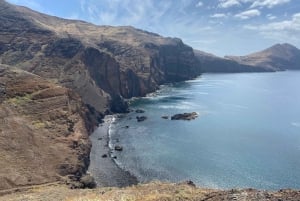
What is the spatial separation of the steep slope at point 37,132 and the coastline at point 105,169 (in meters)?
2.88

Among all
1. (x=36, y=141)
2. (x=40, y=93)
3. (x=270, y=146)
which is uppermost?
(x=40, y=93)

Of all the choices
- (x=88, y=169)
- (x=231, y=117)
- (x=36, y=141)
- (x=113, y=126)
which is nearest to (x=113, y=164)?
(x=88, y=169)

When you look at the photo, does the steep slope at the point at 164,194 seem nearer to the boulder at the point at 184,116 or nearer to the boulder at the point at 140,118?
the boulder at the point at 140,118

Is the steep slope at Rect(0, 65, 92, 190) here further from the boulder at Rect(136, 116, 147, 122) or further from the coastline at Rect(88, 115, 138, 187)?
the boulder at Rect(136, 116, 147, 122)

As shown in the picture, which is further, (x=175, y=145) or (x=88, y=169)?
(x=175, y=145)

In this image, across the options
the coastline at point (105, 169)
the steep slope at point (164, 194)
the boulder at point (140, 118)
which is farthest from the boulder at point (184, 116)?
the steep slope at point (164, 194)

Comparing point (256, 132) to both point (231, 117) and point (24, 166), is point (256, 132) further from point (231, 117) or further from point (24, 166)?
point (24, 166)

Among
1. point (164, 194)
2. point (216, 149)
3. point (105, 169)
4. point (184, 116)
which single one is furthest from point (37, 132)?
point (184, 116)

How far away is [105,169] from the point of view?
109875 mm

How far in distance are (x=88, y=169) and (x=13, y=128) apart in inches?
817

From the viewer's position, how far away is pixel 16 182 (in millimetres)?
89188

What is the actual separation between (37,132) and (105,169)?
19.7m

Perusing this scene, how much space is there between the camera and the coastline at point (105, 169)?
10069 cm

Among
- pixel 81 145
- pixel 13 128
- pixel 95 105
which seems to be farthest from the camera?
pixel 95 105
